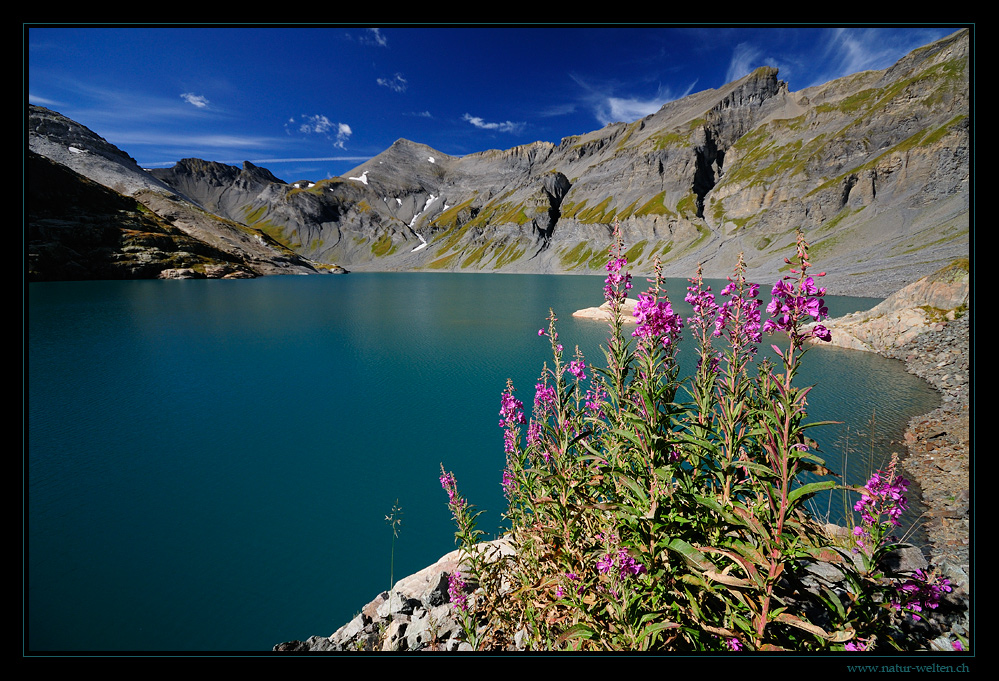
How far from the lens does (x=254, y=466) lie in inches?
553

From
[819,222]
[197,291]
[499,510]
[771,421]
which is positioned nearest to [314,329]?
[499,510]

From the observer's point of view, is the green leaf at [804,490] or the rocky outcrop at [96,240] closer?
the green leaf at [804,490]

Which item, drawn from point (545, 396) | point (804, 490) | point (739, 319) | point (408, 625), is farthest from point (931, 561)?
point (408, 625)

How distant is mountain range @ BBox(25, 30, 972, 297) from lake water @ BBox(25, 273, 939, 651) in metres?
55.6

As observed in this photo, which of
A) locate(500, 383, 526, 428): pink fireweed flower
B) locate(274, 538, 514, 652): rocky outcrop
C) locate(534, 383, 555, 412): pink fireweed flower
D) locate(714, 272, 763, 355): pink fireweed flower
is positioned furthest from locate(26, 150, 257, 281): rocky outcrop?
locate(714, 272, 763, 355): pink fireweed flower

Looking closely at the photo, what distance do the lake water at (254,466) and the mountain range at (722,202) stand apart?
5563cm

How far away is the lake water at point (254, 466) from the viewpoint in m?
8.43

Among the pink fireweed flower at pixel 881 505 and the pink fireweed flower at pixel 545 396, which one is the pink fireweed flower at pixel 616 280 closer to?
the pink fireweed flower at pixel 545 396

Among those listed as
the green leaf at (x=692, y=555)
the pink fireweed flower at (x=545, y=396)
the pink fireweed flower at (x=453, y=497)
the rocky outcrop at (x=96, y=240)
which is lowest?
the pink fireweed flower at (x=453, y=497)

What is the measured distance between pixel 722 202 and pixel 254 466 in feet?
538

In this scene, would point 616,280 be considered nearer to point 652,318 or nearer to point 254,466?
point 652,318

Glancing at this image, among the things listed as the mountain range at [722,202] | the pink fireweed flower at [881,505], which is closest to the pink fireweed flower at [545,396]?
the pink fireweed flower at [881,505]
